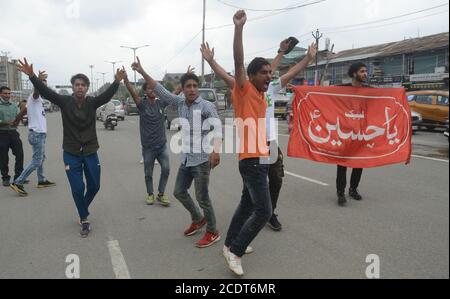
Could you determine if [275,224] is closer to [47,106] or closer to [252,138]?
[252,138]

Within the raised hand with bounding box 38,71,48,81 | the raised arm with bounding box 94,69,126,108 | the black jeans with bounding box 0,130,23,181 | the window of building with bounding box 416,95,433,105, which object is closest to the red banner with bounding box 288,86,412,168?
the raised arm with bounding box 94,69,126,108

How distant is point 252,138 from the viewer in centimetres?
326

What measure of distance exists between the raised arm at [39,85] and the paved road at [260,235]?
1.56 meters

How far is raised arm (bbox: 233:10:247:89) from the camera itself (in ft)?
9.96

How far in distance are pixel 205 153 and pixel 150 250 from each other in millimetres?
1146

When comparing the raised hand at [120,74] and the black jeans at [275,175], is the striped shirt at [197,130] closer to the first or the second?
the black jeans at [275,175]

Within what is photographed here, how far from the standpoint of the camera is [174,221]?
5012 mm

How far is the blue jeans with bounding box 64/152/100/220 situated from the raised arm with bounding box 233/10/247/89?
8.05 feet

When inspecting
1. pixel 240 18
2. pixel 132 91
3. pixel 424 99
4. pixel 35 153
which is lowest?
pixel 35 153

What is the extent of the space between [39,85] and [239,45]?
2679mm

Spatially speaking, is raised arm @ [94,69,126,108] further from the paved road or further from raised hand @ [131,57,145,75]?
the paved road

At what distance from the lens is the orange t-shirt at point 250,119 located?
319 centimetres

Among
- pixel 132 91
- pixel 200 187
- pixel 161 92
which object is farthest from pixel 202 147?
pixel 132 91

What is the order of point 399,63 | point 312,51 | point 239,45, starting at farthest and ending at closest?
point 399,63 < point 312,51 < point 239,45
